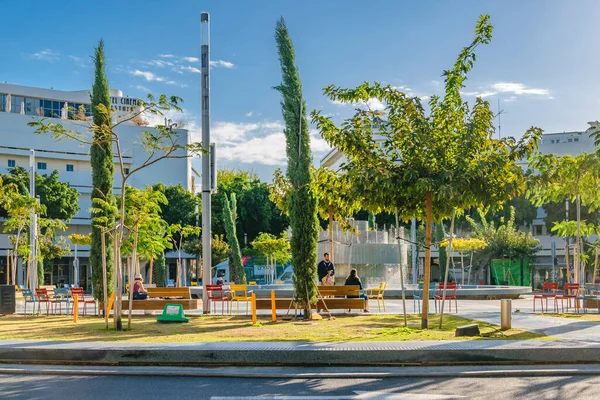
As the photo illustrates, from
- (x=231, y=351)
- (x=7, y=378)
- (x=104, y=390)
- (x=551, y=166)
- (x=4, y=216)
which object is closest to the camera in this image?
(x=104, y=390)

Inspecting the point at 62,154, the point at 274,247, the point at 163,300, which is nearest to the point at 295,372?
the point at 163,300

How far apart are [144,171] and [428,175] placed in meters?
57.7

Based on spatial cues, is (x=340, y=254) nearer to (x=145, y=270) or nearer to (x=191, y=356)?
(x=191, y=356)

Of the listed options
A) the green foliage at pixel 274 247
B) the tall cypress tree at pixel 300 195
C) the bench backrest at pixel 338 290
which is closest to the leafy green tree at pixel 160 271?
the green foliage at pixel 274 247

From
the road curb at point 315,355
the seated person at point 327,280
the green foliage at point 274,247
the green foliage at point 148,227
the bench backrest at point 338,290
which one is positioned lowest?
the road curb at point 315,355

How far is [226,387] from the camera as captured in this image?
985cm

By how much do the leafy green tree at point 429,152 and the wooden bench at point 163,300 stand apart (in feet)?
27.2

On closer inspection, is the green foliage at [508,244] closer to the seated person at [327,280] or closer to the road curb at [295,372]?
the seated person at [327,280]

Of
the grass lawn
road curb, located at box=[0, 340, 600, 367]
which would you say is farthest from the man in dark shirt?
road curb, located at box=[0, 340, 600, 367]

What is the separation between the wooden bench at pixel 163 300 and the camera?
21547 mm

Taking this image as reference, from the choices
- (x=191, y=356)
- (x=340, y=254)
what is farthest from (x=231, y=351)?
(x=340, y=254)

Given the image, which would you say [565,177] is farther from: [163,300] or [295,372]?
[295,372]

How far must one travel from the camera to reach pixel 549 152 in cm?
8519

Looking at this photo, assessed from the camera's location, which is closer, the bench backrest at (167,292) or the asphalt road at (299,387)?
the asphalt road at (299,387)
